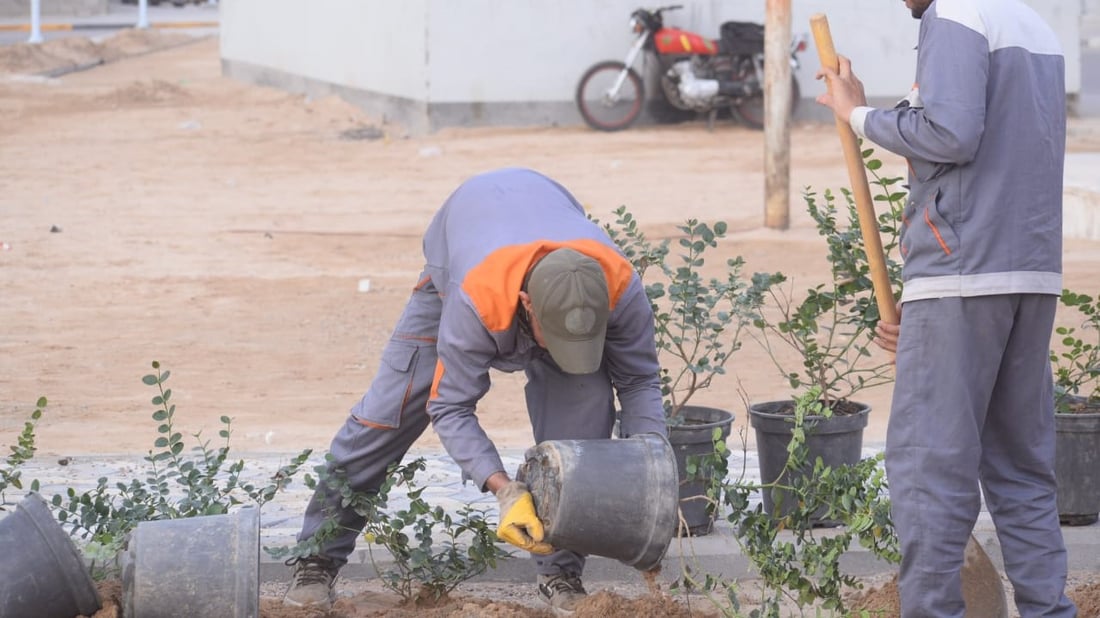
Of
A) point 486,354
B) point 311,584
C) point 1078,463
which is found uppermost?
point 486,354

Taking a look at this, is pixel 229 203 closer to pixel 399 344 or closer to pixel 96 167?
pixel 96 167

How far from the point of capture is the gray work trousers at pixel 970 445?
142 inches

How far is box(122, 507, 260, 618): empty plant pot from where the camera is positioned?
358cm

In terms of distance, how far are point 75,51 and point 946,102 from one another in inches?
1060

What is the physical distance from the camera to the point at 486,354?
3740 millimetres

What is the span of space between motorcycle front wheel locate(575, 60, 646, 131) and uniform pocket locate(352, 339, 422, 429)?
1395 cm

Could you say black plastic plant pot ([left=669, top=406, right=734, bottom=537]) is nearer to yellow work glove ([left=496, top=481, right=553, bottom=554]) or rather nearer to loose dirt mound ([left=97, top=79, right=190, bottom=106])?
yellow work glove ([left=496, top=481, right=553, bottom=554])

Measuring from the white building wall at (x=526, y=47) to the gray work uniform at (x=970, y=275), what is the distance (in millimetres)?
14417

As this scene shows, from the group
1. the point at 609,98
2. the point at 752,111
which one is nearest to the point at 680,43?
the point at 609,98

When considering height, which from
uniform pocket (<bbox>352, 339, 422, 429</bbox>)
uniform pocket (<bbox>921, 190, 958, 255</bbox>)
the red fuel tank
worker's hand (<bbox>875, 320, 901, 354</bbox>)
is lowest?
uniform pocket (<bbox>352, 339, 422, 429</bbox>)

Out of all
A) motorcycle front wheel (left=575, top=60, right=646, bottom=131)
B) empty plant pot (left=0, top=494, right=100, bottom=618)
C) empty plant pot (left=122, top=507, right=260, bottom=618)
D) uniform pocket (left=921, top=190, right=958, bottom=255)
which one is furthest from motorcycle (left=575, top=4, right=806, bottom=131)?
empty plant pot (left=0, top=494, right=100, bottom=618)

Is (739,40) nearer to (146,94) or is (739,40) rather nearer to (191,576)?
(146,94)

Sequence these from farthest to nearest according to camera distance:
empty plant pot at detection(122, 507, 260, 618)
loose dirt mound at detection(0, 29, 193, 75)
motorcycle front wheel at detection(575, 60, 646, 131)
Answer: loose dirt mound at detection(0, 29, 193, 75) < motorcycle front wheel at detection(575, 60, 646, 131) < empty plant pot at detection(122, 507, 260, 618)

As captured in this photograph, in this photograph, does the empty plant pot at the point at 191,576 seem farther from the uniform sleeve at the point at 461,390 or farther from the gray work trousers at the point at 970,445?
the gray work trousers at the point at 970,445
